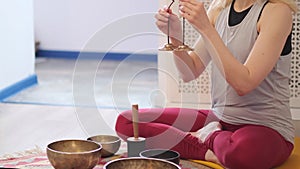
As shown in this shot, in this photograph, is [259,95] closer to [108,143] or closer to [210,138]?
[210,138]

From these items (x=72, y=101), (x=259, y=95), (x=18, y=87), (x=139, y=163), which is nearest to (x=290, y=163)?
(x=259, y=95)

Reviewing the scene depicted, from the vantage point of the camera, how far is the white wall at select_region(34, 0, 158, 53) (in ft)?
14.4

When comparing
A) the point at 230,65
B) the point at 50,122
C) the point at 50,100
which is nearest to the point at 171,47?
the point at 230,65

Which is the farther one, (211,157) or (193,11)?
(211,157)

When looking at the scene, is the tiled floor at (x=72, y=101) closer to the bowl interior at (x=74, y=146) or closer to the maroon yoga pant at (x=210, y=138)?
the maroon yoga pant at (x=210, y=138)

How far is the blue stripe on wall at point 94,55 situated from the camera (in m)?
4.38

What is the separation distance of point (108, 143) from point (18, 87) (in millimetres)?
1673

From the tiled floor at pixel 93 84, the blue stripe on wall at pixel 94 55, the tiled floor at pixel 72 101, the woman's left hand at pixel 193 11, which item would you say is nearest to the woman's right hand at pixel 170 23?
the woman's left hand at pixel 193 11

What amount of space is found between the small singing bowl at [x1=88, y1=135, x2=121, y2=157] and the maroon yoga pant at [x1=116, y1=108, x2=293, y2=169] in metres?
0.13

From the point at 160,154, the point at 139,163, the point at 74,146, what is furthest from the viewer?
the point at 160,154

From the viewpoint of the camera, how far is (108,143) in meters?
1.55

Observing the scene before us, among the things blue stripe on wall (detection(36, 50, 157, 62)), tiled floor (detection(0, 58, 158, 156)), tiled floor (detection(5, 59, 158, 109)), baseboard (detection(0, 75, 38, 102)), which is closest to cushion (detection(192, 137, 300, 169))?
tiled floor (detection(0, 58, 158, 156))

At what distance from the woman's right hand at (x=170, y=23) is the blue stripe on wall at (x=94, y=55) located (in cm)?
277

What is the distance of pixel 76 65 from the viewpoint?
4348 millimetres
